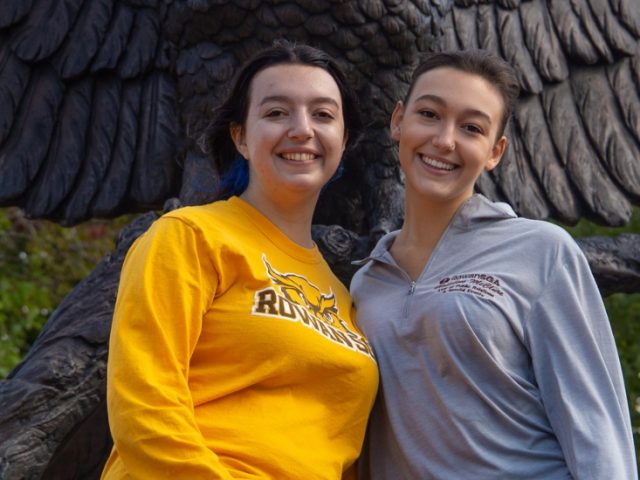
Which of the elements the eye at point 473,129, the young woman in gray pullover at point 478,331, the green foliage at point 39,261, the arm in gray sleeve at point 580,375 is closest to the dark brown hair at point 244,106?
the young woman in gray pullover at point 478,331

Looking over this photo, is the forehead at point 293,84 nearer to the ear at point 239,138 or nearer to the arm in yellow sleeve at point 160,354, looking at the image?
the ear at point 239,138

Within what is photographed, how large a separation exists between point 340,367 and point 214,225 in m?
0.31

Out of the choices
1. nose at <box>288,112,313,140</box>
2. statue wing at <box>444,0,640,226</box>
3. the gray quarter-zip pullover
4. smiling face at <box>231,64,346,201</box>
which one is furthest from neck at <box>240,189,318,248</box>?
statue wing at <box>444,0,640,226</box>

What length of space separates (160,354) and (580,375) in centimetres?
66

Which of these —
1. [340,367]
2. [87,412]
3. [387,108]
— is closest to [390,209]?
[387,108]

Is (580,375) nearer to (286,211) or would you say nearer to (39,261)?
(286,211)

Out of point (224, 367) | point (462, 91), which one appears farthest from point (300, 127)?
point (224, 367)

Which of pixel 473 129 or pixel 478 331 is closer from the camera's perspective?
pixel 478 331

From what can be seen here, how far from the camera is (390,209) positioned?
3184mm

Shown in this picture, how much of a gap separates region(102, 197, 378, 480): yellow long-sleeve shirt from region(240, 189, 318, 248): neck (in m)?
0.08

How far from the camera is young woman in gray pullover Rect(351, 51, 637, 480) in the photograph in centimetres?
197

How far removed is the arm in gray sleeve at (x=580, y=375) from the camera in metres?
1.92

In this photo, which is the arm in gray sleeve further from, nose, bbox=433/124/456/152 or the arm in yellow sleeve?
the arm in yellow sleeve

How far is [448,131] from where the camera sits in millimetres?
2137
